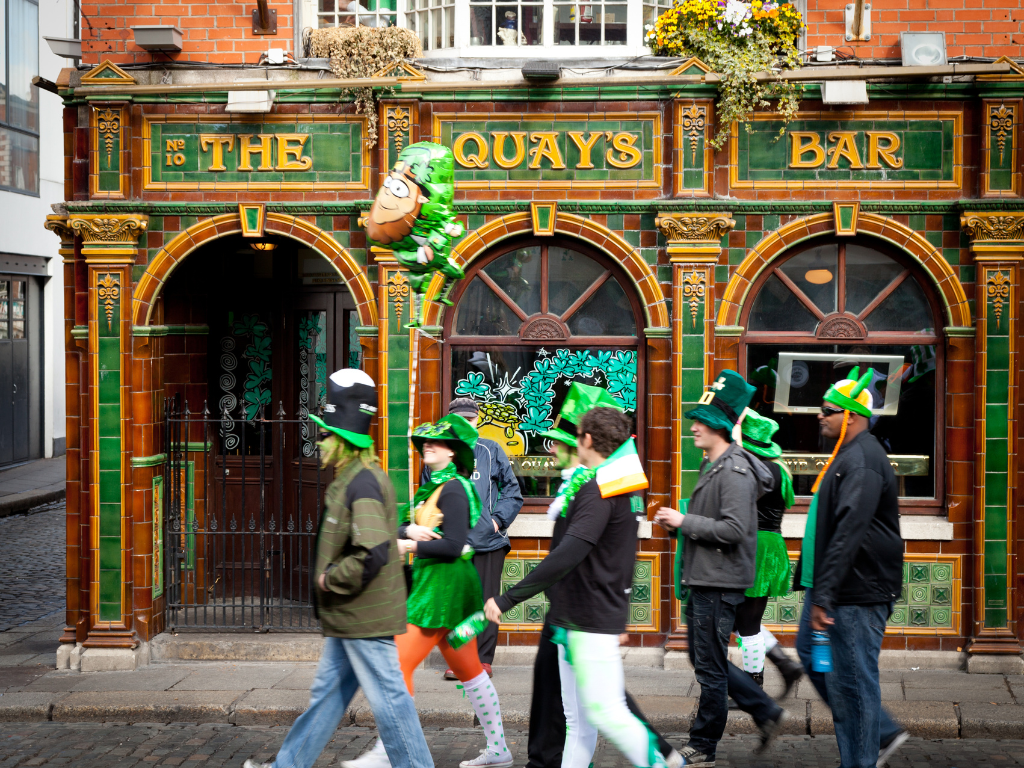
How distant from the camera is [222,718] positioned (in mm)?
7352

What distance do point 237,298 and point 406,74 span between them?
2710 mm

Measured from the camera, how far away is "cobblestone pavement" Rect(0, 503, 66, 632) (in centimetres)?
1053

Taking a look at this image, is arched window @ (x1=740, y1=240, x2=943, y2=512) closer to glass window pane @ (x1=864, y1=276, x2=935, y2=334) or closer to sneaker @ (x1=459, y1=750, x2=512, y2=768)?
glass window pane @ (x1=864, y1=276, x2=935, y2=334)

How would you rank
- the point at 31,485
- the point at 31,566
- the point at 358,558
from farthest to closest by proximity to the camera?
the point at 31,485 < the point at 31,566 < the point at 358,558

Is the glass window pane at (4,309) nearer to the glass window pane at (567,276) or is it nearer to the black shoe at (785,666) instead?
the glass window pane at (567,276)

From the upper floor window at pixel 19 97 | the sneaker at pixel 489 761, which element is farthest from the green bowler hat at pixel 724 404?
the upper floor window at pixel 19 97

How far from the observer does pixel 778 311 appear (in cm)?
863

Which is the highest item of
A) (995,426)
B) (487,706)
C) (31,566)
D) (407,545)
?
(995,426)

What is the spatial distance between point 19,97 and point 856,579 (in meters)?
20.1

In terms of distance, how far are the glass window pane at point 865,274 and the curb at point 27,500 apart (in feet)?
41.0

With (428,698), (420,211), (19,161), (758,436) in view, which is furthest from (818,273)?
(19,161)

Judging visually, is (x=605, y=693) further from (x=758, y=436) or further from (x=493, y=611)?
(x=758, y=436)

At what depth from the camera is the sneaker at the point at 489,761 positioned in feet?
20.3

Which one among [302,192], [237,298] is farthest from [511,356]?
[237,298]
